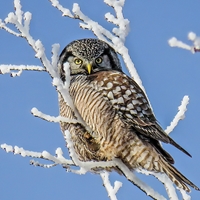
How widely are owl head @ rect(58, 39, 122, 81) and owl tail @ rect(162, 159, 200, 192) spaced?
1.49m

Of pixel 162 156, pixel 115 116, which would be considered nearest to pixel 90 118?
pixel 115 116

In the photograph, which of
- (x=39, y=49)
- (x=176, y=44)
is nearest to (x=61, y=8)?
(x=39, y=49)

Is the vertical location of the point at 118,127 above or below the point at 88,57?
below

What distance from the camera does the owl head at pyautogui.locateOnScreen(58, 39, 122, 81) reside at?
5055mm

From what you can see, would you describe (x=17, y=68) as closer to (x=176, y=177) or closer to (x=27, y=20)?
(x=27, y=20)

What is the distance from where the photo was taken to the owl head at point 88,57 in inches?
199

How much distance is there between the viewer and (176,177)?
3801 mm

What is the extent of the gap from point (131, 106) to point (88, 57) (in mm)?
1082

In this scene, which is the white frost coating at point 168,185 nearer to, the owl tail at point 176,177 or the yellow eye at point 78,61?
Result: the owl tail at point 176,177

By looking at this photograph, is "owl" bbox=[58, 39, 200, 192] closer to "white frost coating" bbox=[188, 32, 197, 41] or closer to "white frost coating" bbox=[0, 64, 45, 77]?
"white frost coating" bbox=[0, 64, 45, 77]

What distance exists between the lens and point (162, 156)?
13.5 ft

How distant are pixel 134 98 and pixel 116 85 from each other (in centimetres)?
24

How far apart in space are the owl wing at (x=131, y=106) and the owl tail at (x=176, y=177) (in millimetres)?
242

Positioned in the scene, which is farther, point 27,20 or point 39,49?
point 27,20
